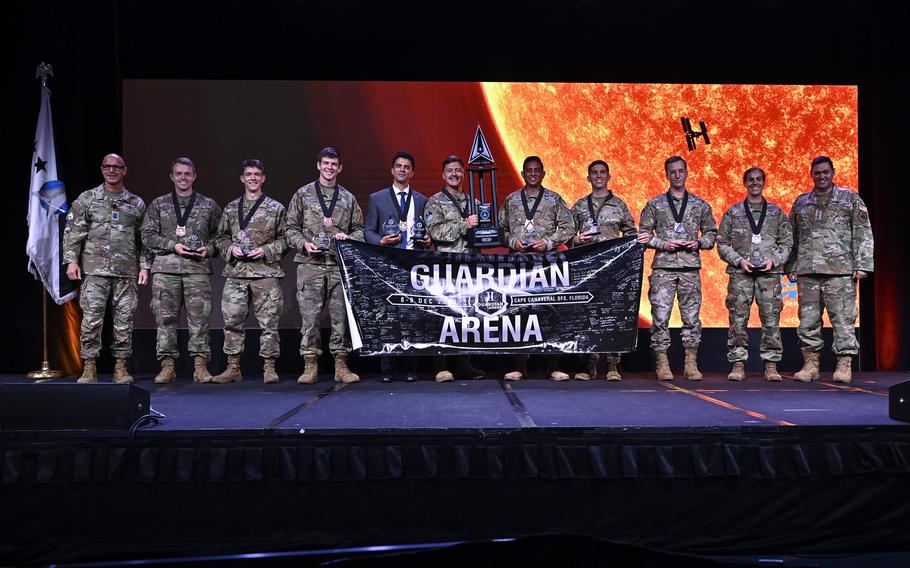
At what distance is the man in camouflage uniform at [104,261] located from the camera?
500 cm

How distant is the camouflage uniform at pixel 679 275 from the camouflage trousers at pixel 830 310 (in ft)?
2.82

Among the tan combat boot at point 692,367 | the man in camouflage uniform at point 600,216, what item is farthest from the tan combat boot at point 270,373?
the tan combat boot at point 692,367

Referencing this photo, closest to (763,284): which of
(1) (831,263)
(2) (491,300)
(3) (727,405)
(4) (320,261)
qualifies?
(1) (831,263)

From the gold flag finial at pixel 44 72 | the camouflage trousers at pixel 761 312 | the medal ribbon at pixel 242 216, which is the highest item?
the gold flag finial at pixel 44 72

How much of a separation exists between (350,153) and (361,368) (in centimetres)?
217

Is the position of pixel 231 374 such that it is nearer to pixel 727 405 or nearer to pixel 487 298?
pixel 487 298

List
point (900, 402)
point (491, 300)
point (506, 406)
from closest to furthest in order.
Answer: point (900, 402)
point (506, 406)
point (491, 300)

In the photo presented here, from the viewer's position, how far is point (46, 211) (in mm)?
5535

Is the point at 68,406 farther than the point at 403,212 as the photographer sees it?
No

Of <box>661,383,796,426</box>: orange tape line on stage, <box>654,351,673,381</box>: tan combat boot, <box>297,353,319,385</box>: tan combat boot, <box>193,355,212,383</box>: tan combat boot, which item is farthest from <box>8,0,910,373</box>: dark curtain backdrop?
<box>661,383,796,426</box>: orange tape line on stage

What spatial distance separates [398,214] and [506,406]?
7.09ft

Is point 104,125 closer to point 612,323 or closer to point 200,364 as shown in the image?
point 200,364

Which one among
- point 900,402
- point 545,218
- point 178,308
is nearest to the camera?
point 900,402

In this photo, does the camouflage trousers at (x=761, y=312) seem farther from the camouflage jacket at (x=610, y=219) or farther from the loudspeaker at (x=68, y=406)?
the loudspeaker at (x=68, y=406)
